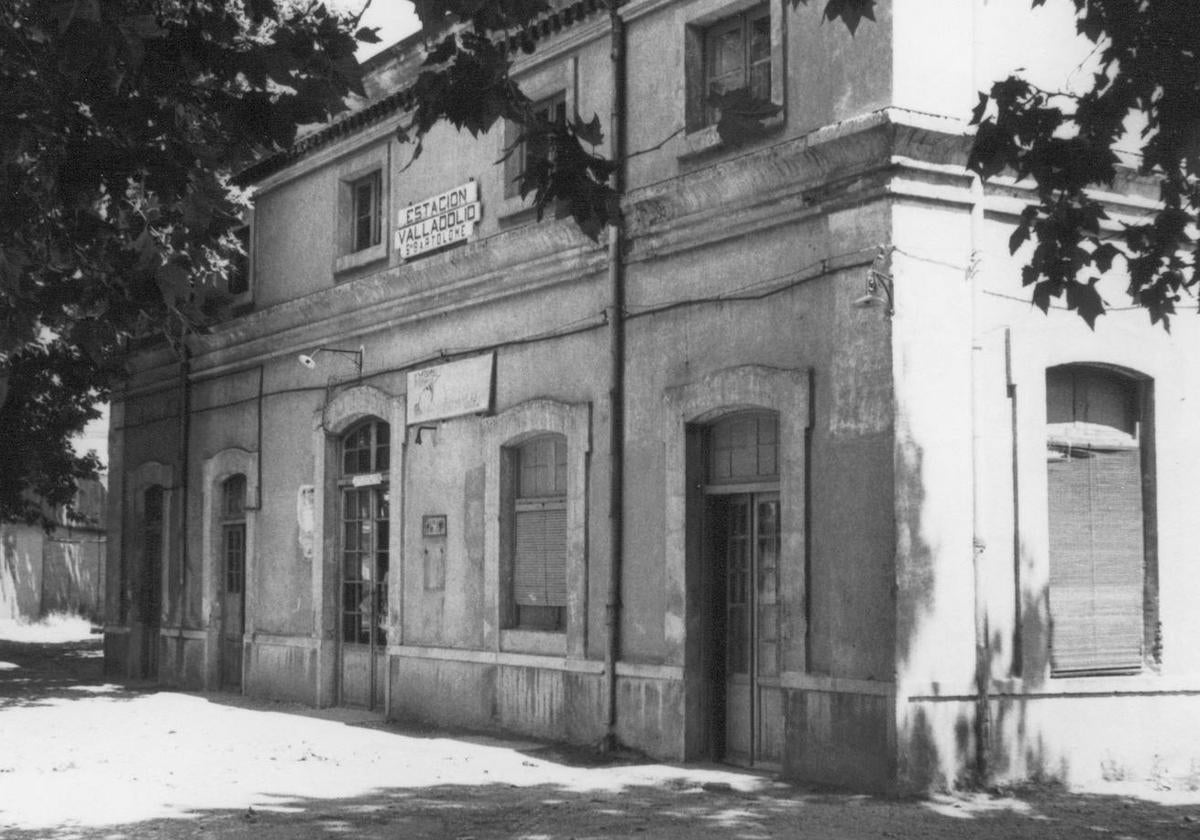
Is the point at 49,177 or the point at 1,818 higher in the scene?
the point at 49,177

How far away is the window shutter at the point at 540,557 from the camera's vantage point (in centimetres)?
1487

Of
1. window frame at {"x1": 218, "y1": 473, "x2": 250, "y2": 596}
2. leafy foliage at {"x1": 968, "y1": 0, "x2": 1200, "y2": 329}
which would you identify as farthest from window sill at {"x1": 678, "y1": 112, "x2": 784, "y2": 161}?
window frame at {"x1": 218, "y1": 473, "x2": 250, "y2": 596}

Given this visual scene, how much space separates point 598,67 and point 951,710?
649 centimetres

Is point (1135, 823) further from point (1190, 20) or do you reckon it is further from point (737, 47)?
point (737, 47)

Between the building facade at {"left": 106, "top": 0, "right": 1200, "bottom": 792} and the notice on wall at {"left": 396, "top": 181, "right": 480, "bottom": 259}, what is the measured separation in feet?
0.13

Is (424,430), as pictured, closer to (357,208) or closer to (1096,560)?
(357,208)

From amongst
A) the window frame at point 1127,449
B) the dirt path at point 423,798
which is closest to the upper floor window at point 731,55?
the window frame at point 1127,449

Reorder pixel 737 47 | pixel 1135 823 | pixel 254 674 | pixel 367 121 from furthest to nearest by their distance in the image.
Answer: pixel 254 674 → pixel 367 121 → pixel 737 47 → pixel 1135 823

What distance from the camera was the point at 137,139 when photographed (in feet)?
25.9

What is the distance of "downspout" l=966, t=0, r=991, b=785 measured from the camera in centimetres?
1138

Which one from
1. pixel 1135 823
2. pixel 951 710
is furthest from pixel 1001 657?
pixel 1135 823

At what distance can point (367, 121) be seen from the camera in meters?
18.2

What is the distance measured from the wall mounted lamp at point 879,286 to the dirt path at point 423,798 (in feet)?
10.9

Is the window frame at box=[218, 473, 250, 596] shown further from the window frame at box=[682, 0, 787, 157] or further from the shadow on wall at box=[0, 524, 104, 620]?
the shadow on wall at box=[0, 524, 104, 620]
